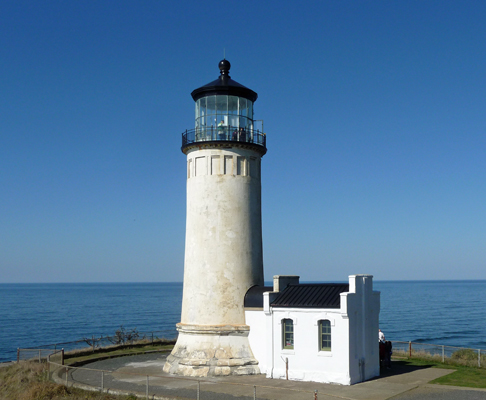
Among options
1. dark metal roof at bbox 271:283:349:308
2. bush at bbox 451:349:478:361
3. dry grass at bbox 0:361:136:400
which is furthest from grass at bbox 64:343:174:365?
bush at bbox 451:349:478:361

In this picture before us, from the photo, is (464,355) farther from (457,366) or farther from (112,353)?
(112,353)

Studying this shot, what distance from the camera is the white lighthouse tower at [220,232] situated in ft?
76.1

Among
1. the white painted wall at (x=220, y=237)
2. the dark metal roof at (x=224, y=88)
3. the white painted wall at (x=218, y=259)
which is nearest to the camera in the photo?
the white painted wall at (x=218, y=259)

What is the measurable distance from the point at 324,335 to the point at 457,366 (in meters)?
7.72

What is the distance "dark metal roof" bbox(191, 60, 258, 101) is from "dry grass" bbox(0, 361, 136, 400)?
526 inches

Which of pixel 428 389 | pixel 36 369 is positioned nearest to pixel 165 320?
pixel 36 369

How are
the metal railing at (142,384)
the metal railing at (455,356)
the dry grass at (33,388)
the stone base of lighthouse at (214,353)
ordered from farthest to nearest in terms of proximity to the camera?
1. the metal railing at (455,356)
2. the stone base of lighthouse at (214,353)
3. the dry grass at (33,388)
4. the metal railing at (142,384)

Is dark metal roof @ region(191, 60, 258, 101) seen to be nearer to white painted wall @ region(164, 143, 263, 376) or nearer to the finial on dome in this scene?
the finial on dome

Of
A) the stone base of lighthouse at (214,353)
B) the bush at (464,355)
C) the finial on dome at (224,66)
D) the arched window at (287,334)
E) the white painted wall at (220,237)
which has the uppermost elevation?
the finial on dome at (224,66)

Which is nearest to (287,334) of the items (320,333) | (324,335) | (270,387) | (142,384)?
(320,333)

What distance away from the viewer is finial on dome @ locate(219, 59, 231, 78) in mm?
25109

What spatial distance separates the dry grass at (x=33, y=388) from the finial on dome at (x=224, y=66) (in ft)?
47.9

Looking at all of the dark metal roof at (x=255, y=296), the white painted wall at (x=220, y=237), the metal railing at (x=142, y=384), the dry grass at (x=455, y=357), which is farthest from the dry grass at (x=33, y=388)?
the dry grass at (x=455, y=357)

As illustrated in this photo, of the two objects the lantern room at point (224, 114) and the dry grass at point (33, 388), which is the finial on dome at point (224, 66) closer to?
the lantern room at point (224, 114)
